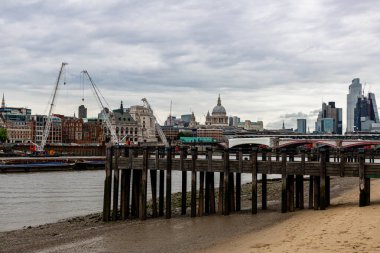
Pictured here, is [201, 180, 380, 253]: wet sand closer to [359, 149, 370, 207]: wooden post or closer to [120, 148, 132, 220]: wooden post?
[359, 149, 370, 207]: wooden post

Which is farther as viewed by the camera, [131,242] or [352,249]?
[131,242]

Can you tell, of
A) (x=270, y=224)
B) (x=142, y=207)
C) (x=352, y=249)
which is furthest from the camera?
(x=142, y=207)

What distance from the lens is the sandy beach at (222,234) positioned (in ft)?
68.1

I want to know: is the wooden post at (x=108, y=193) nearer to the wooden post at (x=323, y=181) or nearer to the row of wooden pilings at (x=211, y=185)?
the row of wooden pilings at (x=211, y=185)

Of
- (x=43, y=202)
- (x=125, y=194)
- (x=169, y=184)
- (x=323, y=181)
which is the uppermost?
(x=323, y=181)

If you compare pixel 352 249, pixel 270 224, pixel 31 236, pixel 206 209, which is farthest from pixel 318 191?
pixel 31 236

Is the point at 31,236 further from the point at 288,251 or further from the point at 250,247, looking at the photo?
the point at 288,251

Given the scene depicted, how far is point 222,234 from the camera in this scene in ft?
88.1

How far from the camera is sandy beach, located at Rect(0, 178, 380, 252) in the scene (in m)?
20.8

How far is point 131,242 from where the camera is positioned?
26875 mm

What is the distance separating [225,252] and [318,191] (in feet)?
36.4

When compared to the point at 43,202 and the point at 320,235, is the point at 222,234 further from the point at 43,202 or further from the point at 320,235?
the point at 43,202

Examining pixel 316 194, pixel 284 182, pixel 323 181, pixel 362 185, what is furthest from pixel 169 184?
pixel 362 185

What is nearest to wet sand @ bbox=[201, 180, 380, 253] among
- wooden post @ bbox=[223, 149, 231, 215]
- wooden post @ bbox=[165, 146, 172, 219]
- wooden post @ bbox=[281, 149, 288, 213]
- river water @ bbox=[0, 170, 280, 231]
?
wooden post @ bbox=[281, 149, 288, 213]
